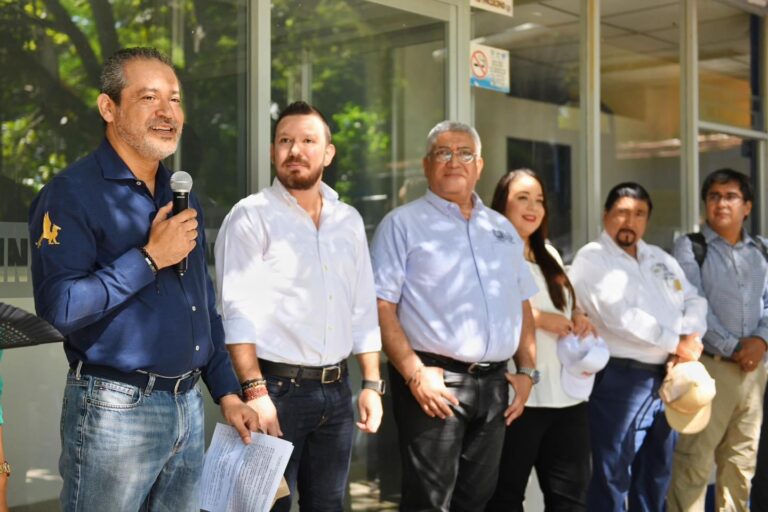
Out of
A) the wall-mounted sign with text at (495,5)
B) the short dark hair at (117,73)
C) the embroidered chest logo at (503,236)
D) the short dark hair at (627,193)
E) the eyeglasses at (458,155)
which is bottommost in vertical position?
the embroidered chest logo at (503,236)

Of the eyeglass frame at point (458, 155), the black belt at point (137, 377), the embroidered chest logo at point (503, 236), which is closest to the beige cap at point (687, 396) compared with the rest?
the embroidered chest logo at point (503, 236)

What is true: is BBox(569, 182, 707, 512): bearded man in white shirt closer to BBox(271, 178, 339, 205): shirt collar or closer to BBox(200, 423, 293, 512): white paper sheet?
BBox(271, 178, 339, 205): shirt collar

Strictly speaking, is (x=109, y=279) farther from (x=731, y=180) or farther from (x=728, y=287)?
(x=731, y=180)

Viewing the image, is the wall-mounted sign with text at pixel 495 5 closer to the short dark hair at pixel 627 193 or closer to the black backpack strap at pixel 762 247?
the short dark hair at pixel 627 193

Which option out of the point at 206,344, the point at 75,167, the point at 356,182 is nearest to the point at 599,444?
the point at 356,182

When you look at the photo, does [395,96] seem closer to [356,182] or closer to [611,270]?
[356,182]

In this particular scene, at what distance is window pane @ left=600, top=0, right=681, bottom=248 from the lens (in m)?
6.60

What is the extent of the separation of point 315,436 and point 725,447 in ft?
10.7

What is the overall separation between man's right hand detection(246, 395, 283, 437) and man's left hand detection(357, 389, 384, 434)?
1.64ft

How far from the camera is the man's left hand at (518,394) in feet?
13.6

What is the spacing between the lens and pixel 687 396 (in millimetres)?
4852

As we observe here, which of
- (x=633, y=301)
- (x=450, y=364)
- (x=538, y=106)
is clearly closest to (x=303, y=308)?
(x=450, y=364)

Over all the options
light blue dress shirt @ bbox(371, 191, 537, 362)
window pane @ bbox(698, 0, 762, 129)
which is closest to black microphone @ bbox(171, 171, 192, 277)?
light blue dress shirt @ bbox(371, 191, 537, 362)

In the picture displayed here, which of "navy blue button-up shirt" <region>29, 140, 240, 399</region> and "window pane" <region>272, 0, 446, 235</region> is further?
"window pane" <region>272, 0, 446, 235</region>
